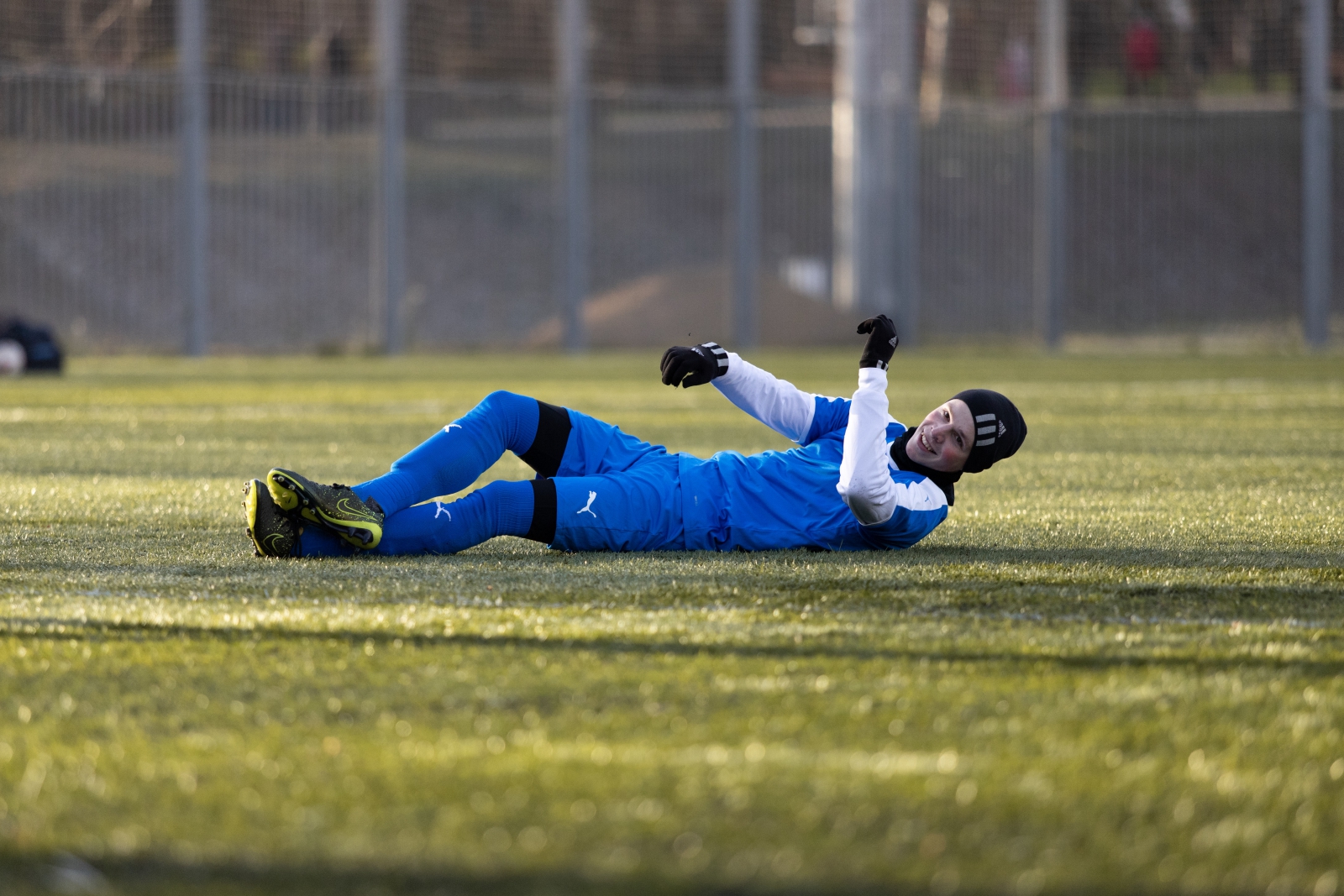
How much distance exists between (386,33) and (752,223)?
4854 mm

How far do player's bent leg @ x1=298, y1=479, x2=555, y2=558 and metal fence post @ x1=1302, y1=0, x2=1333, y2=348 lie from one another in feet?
57.4

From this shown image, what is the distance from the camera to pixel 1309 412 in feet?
29.7

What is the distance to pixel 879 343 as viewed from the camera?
3.70 meters

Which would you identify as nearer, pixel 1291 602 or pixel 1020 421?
pixel 1291 602

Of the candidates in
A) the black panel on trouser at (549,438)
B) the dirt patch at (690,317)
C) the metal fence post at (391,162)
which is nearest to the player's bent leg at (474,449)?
the black panel on trouser at (549,438)

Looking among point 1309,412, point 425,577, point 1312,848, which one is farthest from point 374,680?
point 1309,412

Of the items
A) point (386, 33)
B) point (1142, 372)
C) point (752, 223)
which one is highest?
point (386, 33)

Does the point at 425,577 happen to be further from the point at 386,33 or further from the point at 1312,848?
the point at 386,33

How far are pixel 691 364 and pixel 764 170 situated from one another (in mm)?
16398

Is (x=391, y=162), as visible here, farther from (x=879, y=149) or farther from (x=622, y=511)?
(x=622, y=511)

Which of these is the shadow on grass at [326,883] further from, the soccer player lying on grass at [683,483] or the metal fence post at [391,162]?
the metal fence post at [391,162]

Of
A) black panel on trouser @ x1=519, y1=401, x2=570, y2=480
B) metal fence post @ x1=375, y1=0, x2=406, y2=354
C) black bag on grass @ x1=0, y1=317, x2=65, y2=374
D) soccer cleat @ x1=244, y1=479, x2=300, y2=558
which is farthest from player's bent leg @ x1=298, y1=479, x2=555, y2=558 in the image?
metal fence post @ x1=375, y1=0, x2=406, y2=354

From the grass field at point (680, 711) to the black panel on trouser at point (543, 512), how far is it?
0.25 ft

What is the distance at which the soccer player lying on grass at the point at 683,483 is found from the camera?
3.59m
